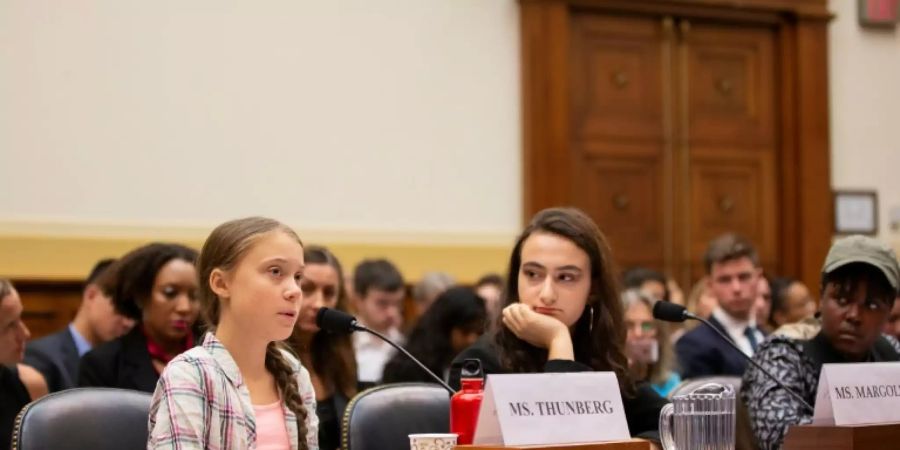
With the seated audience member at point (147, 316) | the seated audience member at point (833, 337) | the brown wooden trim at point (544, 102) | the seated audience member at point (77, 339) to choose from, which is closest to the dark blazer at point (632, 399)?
the seated audience member at point (833, 337)

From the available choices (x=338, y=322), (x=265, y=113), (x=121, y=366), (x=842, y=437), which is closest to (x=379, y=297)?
(x=265, y=113)

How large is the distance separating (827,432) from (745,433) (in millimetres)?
694

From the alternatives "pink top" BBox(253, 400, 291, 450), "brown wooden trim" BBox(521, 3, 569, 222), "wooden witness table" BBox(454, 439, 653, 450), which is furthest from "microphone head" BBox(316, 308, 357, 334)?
"brown wooden trim" BBox(521, 3, 569, 222)

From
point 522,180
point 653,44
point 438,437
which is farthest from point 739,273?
point 438,437

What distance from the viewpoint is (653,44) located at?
8539 mm

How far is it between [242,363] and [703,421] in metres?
0.91

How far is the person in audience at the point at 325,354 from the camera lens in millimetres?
4262

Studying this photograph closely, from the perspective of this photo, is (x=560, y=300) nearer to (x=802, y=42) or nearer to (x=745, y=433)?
(x=745, y=433)

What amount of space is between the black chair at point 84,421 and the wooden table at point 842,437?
1399 millimetres

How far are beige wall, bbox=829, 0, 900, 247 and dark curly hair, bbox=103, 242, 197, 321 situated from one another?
5707 mm

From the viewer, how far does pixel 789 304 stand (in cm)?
695

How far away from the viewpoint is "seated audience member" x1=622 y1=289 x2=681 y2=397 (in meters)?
5.28

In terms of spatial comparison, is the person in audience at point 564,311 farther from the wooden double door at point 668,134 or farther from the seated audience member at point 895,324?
the wooden double door at point 668,134

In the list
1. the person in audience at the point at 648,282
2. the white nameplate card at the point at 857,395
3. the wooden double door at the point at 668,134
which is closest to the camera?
the white nameplate card at the point at 857,395
